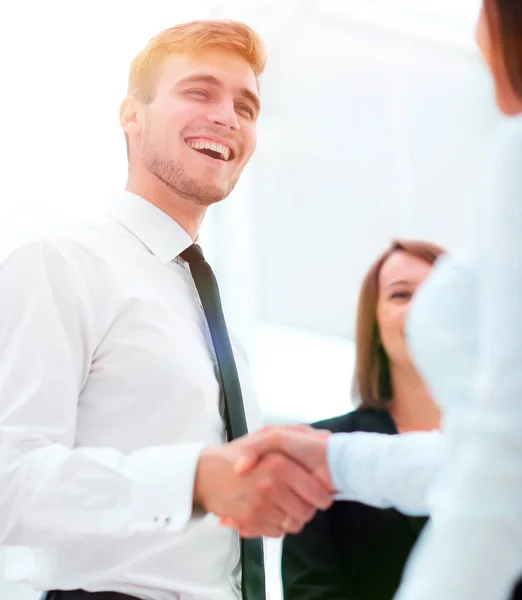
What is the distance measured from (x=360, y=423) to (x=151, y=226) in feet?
1.89

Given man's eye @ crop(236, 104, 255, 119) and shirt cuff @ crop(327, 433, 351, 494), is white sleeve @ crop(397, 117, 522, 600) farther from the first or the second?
man's eye @ crop(236, 104, 255, 119)

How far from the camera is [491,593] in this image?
65 cm

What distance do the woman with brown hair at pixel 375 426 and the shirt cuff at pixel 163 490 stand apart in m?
0.27

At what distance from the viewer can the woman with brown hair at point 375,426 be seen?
1.48 m

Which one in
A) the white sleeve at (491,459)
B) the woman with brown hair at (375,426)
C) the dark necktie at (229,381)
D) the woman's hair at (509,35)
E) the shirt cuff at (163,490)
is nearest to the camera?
the white sleeve at (491,459)

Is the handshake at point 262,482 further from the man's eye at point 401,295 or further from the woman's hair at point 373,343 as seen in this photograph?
the man's eye at point 401,295

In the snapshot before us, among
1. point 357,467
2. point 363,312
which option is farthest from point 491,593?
point 363,312

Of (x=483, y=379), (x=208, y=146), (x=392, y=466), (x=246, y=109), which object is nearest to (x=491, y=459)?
(x=483, y=379)

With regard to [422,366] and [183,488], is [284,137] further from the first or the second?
[422,366]

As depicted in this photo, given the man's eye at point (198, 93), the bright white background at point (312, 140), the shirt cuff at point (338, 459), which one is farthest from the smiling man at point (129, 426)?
the bright white background at point (312, 140)

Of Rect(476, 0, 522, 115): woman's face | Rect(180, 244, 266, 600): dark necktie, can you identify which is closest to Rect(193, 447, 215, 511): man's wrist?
Rect(180, 244, 266, 600): dark necktie

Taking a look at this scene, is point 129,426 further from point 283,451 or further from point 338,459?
point 338,459

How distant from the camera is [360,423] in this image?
172cm

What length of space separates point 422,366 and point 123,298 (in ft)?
2.31
